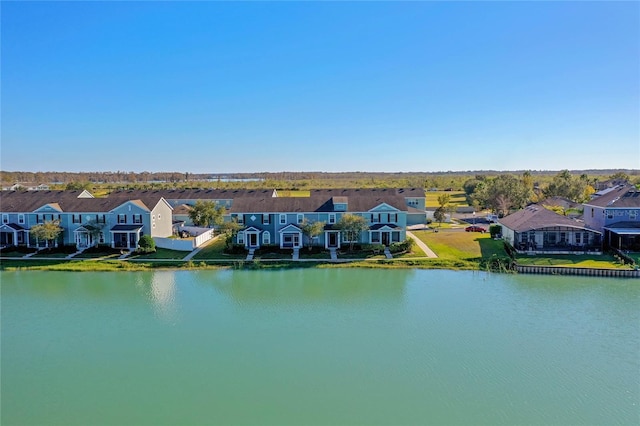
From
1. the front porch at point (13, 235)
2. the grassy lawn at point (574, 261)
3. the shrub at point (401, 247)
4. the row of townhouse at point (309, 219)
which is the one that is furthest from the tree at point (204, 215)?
the grassy lawn at point (574, 261)

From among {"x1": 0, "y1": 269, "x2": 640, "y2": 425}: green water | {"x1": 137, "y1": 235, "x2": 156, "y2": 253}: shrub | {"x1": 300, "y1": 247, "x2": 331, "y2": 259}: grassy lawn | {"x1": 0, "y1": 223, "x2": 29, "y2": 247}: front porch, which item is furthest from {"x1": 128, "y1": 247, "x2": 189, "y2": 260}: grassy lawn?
{"x1": 0, "y1": 223, "x2": 29, "y2": 247}: front porch

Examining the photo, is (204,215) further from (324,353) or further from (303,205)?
(324,353)

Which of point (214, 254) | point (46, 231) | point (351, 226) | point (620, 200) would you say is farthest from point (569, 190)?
point (46, 231)

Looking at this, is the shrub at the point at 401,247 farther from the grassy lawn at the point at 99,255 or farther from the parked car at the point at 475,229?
the grassy lawn at the point at 99,255

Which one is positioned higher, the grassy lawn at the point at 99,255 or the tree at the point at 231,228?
the tree at the point at 231,228

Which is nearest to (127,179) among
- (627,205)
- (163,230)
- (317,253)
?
(163,230)
